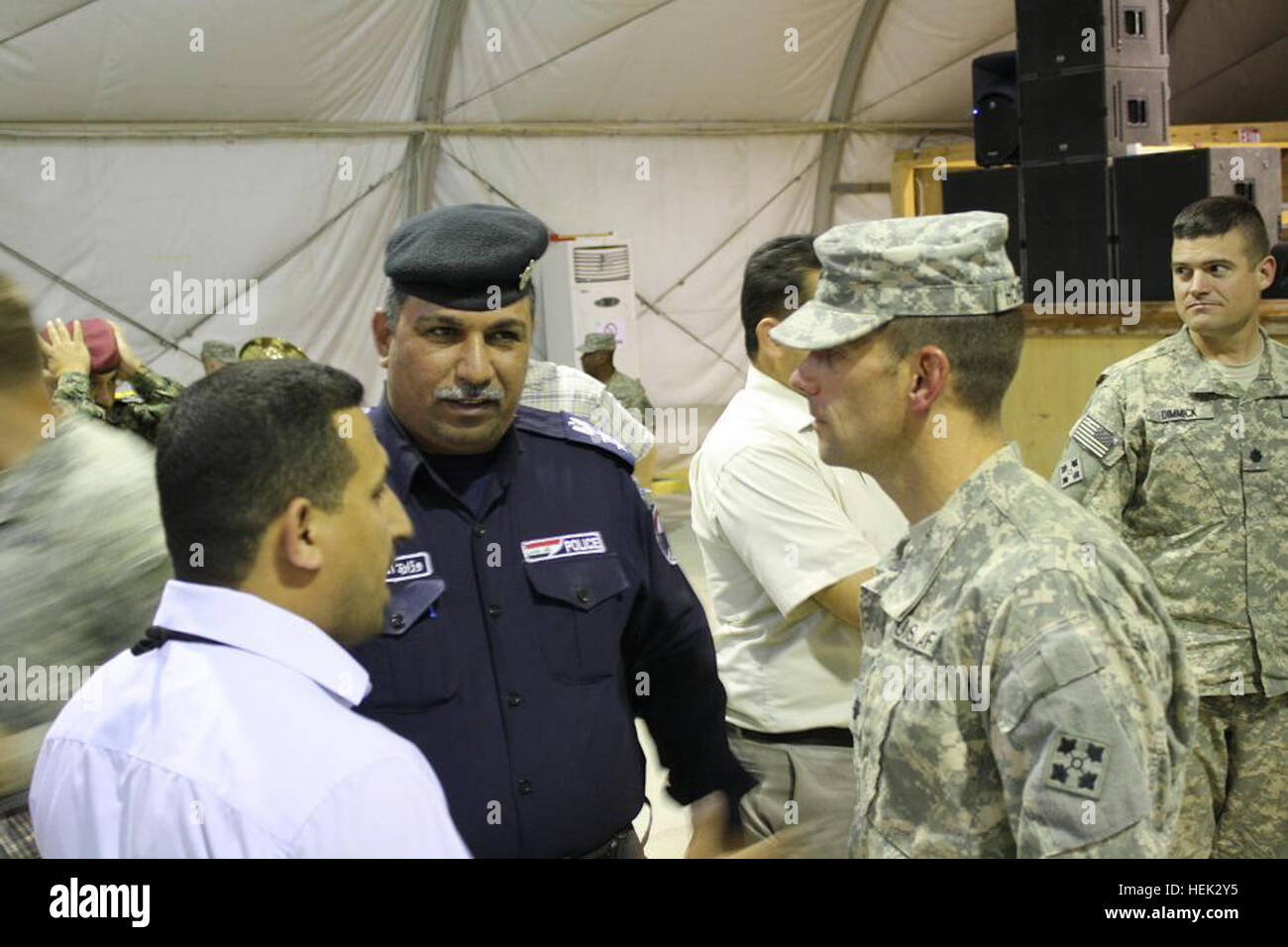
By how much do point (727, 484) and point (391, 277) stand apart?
0.82 metres

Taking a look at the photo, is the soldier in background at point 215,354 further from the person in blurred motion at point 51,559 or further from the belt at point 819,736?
the belt at point 819,736

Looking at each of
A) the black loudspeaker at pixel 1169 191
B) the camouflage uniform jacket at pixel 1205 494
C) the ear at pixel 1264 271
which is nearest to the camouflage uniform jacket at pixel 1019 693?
the camouflage uniform jacket at pixel 1205 494

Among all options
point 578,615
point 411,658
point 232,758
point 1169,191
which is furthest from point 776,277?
point 1169,191

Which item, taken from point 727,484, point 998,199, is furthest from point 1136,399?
point 998,199

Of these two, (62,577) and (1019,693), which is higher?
(62,577)

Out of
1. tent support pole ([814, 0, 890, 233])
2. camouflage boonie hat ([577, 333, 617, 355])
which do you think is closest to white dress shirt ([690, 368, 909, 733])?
camouflage boonie hat ([577, 333, 617, 355])

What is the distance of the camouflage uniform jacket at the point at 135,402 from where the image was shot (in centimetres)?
471

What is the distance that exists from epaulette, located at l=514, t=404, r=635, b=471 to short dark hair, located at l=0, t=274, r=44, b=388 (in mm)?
851

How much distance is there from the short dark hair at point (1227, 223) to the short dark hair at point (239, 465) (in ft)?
10.3

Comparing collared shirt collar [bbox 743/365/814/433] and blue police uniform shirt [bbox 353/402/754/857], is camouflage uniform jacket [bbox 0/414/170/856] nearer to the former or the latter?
blue police uniform shirt [bbox 353/402/754/857]

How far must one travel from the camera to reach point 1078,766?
159 centimetres

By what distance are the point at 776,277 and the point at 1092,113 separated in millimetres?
5137

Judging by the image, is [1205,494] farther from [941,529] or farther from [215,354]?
[215,354]
